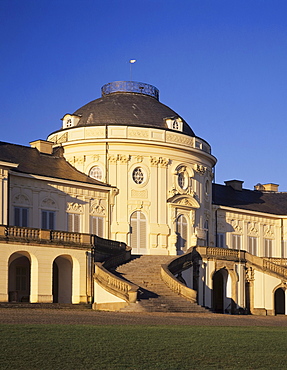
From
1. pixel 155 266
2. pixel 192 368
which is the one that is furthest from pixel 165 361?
pixel 155 266

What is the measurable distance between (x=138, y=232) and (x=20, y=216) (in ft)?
30.9

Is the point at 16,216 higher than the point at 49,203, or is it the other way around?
the point at 49,203

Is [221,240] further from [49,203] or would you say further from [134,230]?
[49,203]

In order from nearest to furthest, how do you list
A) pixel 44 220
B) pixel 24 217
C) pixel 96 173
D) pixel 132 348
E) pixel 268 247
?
pixel 132 348
pixel 24 217
pixel 44 220
pixel 96 173
pixel 268 247

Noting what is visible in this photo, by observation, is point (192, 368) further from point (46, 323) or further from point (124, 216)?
point (124, 216)

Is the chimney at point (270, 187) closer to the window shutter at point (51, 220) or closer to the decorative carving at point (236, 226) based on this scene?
the decorative carving at point (236, 226)

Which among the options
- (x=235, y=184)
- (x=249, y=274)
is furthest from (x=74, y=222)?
(x=235, y=184)

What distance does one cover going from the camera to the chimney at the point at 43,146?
176 feet

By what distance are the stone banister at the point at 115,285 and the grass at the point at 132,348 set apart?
11.9 m

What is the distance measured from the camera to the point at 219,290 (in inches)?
2192

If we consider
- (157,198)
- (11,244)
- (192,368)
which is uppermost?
(157,198)

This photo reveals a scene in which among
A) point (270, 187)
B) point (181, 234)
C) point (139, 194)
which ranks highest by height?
point (270, 187)

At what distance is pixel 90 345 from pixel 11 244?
19.3 meters

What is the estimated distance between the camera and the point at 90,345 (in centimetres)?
1948
